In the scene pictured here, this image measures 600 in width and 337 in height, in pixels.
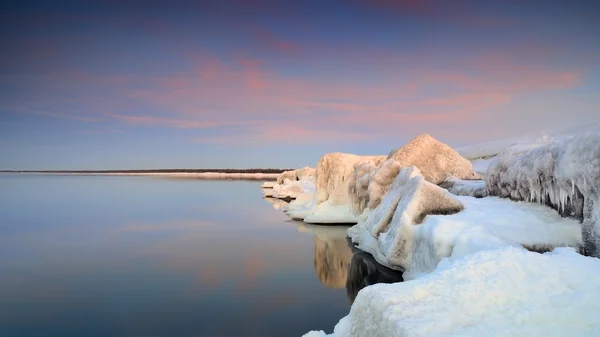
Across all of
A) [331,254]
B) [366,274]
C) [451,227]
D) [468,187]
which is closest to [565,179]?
[451,227]

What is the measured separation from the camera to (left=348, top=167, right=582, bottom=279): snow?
30.4 feet

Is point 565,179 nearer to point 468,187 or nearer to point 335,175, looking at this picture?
point 468,187

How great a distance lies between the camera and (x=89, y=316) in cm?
1020

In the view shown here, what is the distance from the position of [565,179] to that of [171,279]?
11720 millimetres

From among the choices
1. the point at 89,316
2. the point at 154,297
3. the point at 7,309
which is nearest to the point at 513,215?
the point at 154,297

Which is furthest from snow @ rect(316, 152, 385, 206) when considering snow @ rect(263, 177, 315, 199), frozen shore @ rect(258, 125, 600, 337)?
snow @ rect(263, 177, 315, 199)

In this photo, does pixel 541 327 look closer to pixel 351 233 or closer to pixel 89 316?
pixel 89 316

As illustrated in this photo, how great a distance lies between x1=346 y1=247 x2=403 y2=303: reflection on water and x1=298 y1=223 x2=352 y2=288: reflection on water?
0.28 meters

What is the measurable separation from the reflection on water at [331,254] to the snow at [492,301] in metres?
8.10

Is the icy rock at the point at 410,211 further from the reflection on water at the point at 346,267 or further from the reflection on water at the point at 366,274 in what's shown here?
the reflection on water at the point at 346,267

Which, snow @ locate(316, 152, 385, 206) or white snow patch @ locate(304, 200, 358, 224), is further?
snow @ locate(316, 152, 385, 206)

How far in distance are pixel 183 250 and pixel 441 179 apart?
1286 cm

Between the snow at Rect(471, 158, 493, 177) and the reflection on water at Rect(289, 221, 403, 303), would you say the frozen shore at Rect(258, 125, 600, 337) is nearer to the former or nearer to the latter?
the reflection on water at Rect(289, 221, 403, 303)

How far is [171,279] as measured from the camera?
13.5 meters
